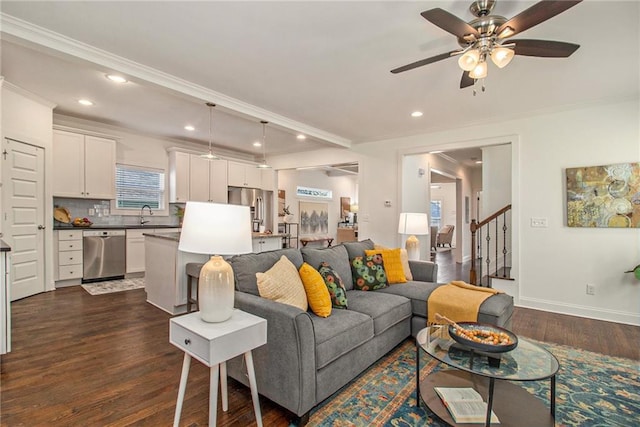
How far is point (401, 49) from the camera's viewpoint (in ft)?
8.68

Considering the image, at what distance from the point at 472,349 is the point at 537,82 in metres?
2.99

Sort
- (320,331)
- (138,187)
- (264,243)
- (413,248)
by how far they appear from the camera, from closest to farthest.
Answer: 1. (320,331)
2. (413,248)
3. (264,243)
4. (138,187)

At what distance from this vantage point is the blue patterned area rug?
1.86m

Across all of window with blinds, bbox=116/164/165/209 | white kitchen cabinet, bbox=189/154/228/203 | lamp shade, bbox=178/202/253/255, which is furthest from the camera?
white kitchen cabinet, bbox=189/154/228/203

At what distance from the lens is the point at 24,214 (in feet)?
13.8

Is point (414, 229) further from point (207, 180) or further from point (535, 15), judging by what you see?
point (207, 180)

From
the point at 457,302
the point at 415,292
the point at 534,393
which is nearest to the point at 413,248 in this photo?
the point at 415,292

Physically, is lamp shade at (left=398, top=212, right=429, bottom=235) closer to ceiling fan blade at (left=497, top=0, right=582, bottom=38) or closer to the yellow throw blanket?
the yellow throw blanket

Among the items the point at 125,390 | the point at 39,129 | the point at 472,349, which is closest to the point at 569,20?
the point at 472,349

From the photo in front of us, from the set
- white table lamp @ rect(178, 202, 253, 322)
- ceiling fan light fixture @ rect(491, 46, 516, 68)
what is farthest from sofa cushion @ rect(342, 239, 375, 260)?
ceiling fan light fixture @ rect(491, 46, 516, 68)

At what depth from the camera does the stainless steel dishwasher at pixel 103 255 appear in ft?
16.7

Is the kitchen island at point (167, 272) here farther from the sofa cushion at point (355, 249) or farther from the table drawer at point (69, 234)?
the sofa cushion at point (355, 249)

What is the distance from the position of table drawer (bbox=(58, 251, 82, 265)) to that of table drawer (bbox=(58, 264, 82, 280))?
0.20 ft

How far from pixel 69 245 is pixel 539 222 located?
22.8ft
